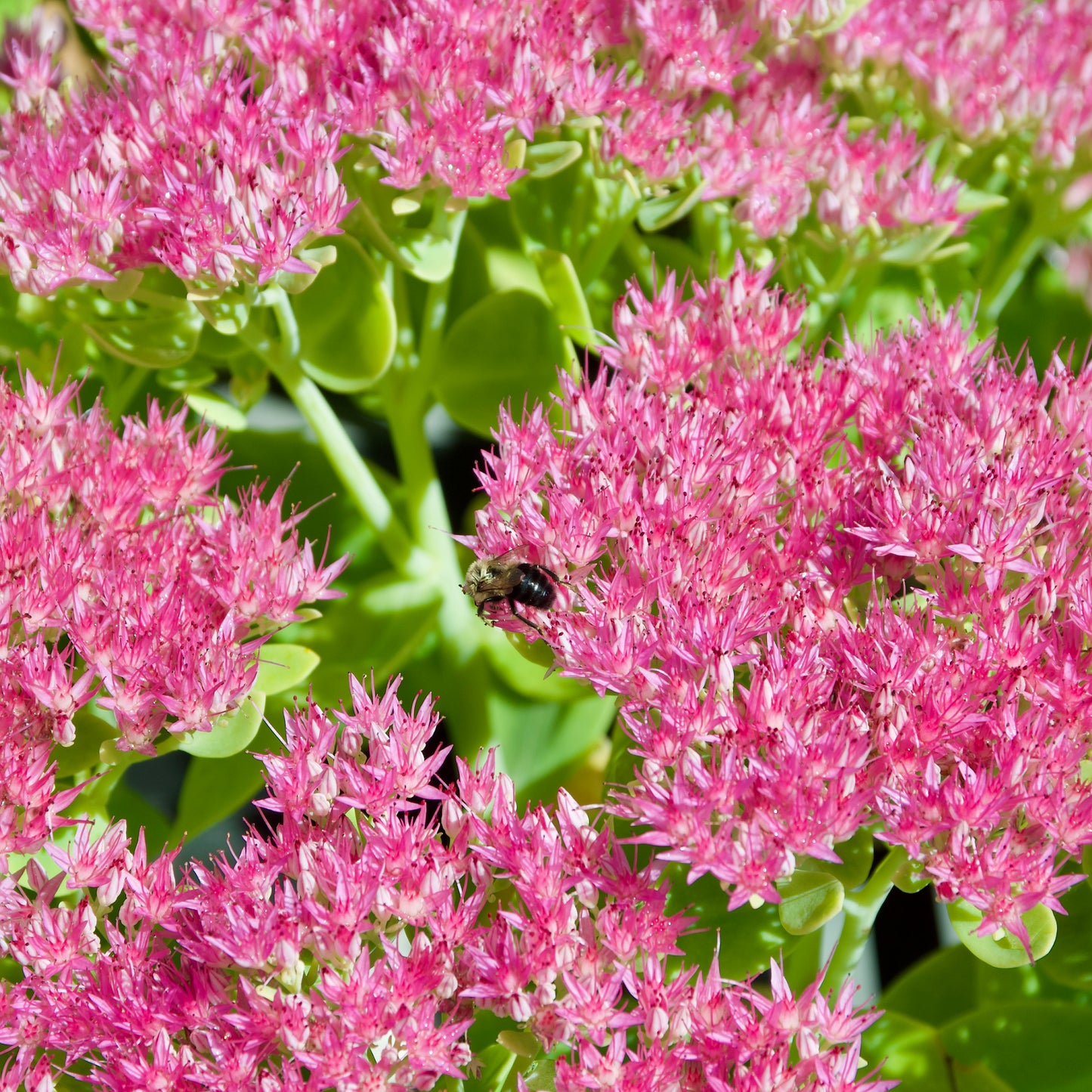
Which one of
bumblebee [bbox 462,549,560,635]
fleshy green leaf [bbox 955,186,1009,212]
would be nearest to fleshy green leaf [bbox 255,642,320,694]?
bumblebee [bbox 462,549,560,635]

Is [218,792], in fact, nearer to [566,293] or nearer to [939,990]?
[566,293]

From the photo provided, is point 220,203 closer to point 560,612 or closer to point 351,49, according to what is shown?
point 351,49

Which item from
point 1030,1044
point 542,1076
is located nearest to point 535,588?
point 542,1076

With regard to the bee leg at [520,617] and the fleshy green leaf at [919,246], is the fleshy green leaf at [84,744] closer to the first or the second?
the bee leg at [520,617]

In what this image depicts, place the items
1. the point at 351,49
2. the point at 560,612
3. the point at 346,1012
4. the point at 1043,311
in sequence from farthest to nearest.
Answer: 1. the point at 1043,311
2. the point at 351,49
3. the point at 560,612
4. the point at 346,1012

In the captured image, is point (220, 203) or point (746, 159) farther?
point (746, 159)

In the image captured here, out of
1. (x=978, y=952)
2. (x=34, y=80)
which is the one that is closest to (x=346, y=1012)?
(x=978, y=952)
